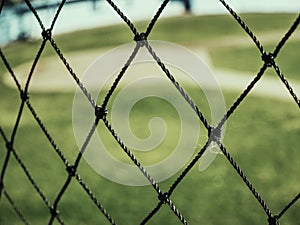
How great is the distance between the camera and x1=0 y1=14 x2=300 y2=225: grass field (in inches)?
104

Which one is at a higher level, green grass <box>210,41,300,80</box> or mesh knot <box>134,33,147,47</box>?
green grass <box>210,41,300,80</box>

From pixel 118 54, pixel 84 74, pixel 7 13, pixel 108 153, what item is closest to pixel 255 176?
pixel 108 153

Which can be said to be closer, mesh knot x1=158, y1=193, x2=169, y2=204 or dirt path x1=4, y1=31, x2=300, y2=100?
mesh knot x1=158, y1=193, x2=169, y2=204

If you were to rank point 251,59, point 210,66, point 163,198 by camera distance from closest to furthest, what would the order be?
point 163,198 → point 210,66 → point 251,59

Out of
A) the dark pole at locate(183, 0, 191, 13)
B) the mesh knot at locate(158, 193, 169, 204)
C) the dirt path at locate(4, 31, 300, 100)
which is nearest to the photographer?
the mesh knot at locate(158, 193, 169, 204)

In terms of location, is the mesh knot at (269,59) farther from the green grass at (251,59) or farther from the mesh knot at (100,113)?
the green grass at (251,59)

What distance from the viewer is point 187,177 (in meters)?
3.07

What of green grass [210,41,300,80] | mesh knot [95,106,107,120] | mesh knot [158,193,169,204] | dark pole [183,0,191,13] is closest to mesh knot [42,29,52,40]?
mesh knot [95,106,107,120]

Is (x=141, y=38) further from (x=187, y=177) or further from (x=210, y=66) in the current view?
(x=210, y=66)

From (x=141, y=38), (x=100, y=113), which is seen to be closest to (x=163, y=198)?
(x=100, y=113)

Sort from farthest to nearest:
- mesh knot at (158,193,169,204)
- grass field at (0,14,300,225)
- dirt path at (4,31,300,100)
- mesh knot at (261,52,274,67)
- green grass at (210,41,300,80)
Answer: green grass at (210,41,300,80)
dirt path at (4,31,300,100)
grass field at (0,14,300,225)
mesh knot at (158,193,169,204)
mesh knot at (261,52,274,67)

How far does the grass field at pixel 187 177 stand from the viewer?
263cm

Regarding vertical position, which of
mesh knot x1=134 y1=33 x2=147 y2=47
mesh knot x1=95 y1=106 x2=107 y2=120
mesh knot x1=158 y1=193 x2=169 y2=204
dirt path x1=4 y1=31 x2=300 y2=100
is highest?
dirt path x1=4 y1=31 x2=300 y2=100

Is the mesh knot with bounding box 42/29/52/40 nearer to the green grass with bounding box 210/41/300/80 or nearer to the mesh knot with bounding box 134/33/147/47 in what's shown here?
the mesh knot with bounding box 134/33/147/47
